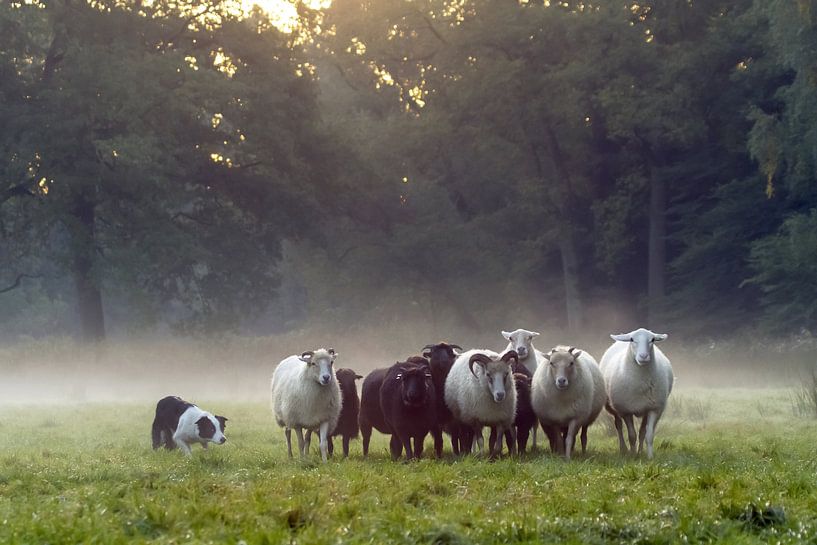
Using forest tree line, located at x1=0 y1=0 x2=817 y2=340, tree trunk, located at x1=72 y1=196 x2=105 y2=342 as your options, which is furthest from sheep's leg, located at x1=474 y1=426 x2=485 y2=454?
tree trunk, located at x1=72 y1=196 x2=105 y2=342

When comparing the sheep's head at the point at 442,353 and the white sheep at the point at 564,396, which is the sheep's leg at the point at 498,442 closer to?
the white sheep at the point at 564,396

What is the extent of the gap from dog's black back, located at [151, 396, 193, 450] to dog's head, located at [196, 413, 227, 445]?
1.41 feet

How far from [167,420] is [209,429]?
83cm

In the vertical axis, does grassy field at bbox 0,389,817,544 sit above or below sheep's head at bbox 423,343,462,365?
below

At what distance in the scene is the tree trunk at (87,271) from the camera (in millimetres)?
40312

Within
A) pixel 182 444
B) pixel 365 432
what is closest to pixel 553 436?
pixel 365 432

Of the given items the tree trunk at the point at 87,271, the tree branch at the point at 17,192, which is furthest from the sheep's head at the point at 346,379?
the tree branch at the point at 17,192

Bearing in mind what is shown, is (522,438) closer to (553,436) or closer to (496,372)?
(553,436)

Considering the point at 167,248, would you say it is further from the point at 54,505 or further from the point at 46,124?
the point at 54,505

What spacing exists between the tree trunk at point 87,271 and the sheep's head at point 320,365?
25.3m

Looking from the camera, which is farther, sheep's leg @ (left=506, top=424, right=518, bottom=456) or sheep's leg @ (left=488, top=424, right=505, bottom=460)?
sheep's leg @ (left=506, top=424, right=518, bottom=456)

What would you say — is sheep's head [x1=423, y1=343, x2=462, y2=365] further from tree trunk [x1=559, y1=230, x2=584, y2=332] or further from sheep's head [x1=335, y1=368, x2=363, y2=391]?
tree trunk [x1=559, y1=230, x2=584, y2=332]

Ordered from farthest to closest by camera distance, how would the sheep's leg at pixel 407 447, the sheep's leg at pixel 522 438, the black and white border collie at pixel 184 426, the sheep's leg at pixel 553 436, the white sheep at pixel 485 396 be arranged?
the black and white border collie at pixel 184 426 < the sheep's leg at pixel 522 438 < the sheep's leg at pixel 553 436 < the white sheep at pixel 485 396 < the sheep's leg at pixel 407 447

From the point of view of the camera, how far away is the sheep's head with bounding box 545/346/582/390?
633 inches
